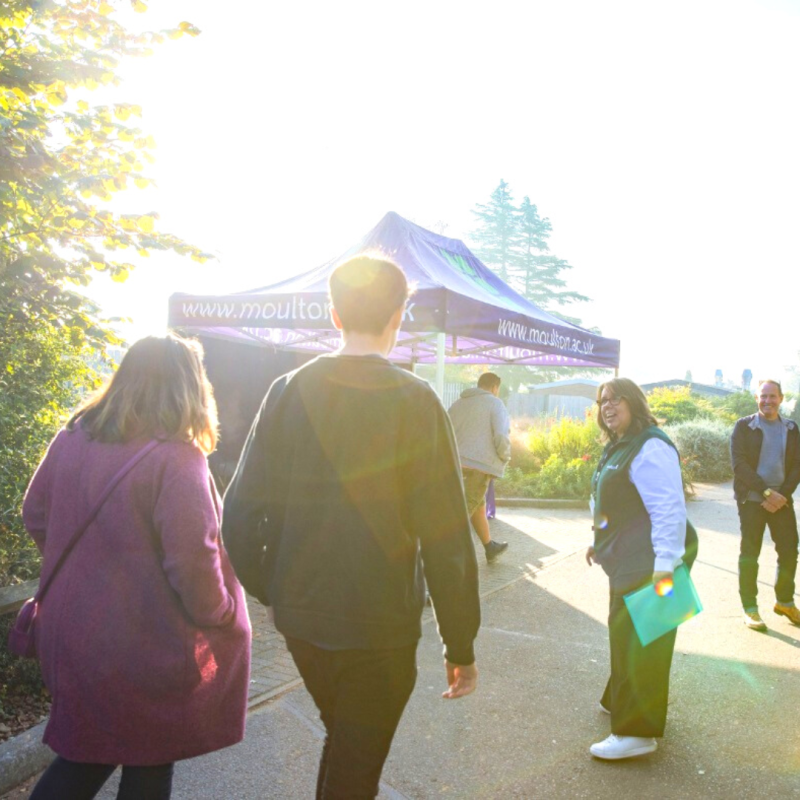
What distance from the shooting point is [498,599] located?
6566mm

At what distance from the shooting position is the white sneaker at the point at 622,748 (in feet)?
11.9

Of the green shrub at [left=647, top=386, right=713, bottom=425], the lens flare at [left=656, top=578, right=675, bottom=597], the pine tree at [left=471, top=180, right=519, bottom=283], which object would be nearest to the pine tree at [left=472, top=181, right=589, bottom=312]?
the pine tree at [left=471, top=180, right=519, bottom=283]

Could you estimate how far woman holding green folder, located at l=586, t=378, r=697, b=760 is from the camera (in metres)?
3.48

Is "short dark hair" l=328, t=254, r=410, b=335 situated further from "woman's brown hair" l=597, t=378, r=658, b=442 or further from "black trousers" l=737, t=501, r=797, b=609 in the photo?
"black trousers" l=737, t=501, r=797, b=609

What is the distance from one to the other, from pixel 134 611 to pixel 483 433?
554 centimetres

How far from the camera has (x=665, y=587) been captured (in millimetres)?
3465

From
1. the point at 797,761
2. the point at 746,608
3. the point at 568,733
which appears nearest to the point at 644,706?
the point at 568,733

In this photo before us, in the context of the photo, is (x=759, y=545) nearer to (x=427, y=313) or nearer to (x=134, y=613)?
(x=427, y=313)

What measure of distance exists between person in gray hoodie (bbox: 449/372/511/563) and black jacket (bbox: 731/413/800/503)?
6.54ft

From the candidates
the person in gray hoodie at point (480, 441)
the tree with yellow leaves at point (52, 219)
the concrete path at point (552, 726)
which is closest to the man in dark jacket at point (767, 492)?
the concrete path at point (552, 726)

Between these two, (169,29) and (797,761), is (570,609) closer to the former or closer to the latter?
(797,761)

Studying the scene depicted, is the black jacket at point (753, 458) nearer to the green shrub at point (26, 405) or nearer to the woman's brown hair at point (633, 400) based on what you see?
the woman's brown hair at point (633, 400)

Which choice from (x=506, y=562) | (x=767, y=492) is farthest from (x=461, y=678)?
(x=506, y=562)

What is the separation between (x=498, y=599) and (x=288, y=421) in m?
4.92
